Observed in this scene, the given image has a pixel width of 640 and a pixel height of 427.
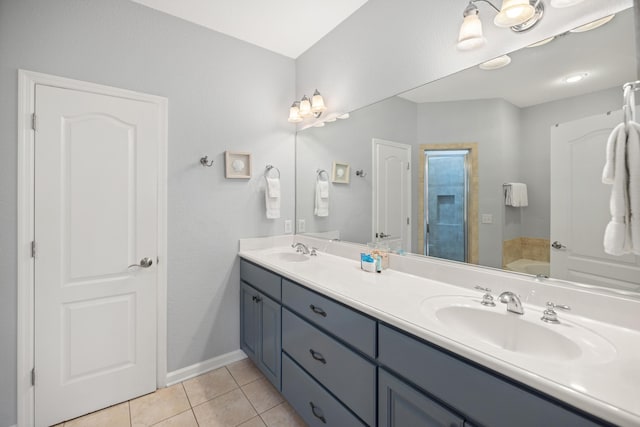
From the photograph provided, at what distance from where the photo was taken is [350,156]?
83.6 inches

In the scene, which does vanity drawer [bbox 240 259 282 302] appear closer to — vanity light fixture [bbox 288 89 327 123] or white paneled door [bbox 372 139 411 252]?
white paneled door [bbox 372 139 411 252]

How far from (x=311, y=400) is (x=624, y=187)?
156cm

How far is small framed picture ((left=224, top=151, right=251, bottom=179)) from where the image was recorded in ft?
7.22

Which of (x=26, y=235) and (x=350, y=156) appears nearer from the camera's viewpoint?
(x=26, y=235)

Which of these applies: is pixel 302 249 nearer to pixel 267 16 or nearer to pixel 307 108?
pixel 307 108

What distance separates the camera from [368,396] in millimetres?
1106

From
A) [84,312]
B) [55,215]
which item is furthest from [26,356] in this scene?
[55,215]

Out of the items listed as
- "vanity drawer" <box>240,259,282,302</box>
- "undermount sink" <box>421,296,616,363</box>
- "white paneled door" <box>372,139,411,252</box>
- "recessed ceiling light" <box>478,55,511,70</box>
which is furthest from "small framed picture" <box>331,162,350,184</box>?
"undermount sink" <box>421,296,616,363</box>

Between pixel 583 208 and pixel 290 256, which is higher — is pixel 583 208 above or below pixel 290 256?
above

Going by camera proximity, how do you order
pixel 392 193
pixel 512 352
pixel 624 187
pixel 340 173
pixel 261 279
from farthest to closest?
pixel 340 173 < pixel 261 279 < pixel 392 193 < pixel 624 187 < pixel 512 352

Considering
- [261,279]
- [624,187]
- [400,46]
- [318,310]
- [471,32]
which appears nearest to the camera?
[624,187]

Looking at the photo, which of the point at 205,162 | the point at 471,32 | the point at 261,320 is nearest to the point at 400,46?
the point at 471,32

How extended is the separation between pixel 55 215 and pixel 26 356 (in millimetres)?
799

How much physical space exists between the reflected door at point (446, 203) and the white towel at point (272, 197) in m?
1.23
